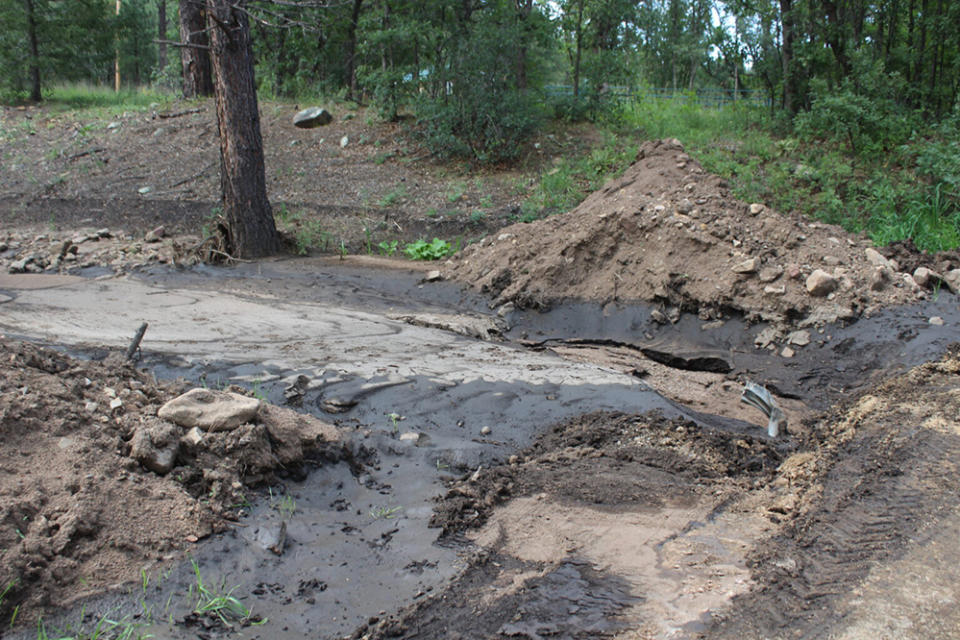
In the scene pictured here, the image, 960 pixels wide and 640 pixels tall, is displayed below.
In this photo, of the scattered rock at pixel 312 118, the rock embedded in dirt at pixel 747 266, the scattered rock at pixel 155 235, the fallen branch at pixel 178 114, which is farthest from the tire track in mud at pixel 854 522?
the fallen branch at pixel 178 114

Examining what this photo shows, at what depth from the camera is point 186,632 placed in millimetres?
2580

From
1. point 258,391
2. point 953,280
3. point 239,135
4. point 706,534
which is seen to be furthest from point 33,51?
point 706,534

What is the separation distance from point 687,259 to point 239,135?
5.45m

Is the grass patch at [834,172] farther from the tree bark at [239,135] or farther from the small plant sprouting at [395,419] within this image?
the small plant sprouting at [395,419]

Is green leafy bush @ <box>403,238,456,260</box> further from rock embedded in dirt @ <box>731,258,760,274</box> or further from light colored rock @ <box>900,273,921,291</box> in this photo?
light colored rock @ <box>900,273,921,291</box>

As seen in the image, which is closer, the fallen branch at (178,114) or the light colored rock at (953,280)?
the light colored rock at (953,280)

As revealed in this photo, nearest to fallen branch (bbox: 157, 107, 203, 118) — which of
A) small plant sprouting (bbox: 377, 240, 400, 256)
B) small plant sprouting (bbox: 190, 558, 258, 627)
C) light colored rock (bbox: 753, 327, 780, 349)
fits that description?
small plant sprouting (bbox: 377, 240, 400, 256)

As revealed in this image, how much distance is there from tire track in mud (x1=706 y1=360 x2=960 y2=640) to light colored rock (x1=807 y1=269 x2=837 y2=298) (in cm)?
185

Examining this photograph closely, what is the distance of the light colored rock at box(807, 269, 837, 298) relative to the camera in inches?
253

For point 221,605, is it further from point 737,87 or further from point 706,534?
point 737,87

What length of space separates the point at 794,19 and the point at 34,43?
15.6 meters

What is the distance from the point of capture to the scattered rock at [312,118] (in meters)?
13.6

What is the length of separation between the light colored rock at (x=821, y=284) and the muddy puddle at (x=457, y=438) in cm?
42

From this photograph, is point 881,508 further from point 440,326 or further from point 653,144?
point 653,144
